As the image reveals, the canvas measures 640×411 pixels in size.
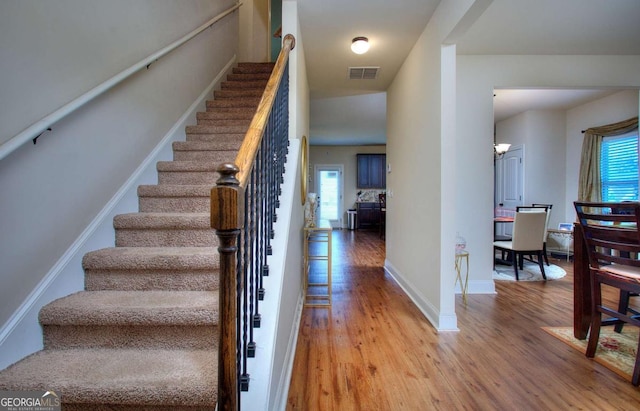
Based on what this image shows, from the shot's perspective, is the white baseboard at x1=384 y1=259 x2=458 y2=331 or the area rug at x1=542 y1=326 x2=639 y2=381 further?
the white baseboard at x1=384 y1=259 x2=458 y2=331

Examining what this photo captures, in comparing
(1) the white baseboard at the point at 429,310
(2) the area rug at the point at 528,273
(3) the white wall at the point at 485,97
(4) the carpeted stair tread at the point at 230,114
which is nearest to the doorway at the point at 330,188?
(2) the area rug at the point at 528,273

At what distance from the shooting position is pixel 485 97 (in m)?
3.28

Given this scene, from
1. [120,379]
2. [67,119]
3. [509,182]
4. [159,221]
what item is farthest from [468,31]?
[509,182]

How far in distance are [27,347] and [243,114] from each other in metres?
2.32

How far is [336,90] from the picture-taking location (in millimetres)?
4367

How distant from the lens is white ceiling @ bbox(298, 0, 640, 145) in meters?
2.37

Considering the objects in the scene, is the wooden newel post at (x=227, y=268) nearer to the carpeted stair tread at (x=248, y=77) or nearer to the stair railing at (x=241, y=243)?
the stair railing at (x=241, y=243)

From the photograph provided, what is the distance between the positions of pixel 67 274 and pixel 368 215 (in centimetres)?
814

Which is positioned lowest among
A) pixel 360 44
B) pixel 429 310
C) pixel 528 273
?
pixel 528 273

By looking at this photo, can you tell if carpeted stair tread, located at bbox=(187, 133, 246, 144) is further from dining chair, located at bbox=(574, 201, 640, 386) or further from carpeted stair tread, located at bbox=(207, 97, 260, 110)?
dining chair, located at bbox=(574, 201, 640, 386)

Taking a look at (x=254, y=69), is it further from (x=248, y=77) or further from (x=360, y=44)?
(x=360, y=44)

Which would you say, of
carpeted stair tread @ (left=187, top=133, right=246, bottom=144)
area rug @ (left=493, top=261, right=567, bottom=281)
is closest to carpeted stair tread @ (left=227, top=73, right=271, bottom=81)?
carpeted stair tread @ (left=187, top=133, right=246, bottom=144)

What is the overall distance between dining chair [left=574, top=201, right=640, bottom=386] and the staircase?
→ 8.03 feet

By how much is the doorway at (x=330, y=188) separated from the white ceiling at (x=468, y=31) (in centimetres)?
526
